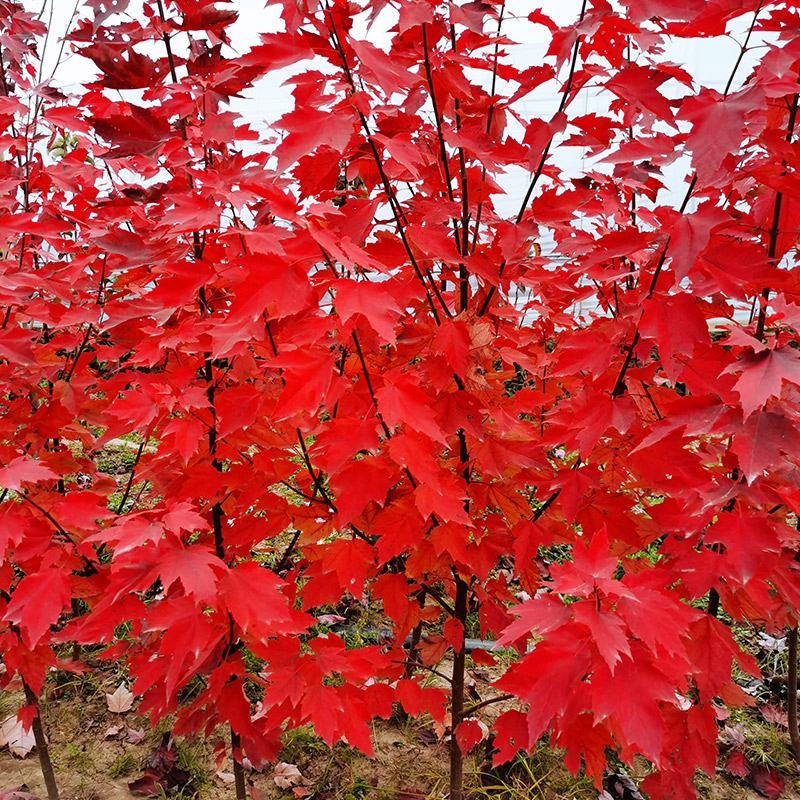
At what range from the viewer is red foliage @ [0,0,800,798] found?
1018mm

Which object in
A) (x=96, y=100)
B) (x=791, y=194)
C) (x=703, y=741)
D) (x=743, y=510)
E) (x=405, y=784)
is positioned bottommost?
(x=405, y=784)

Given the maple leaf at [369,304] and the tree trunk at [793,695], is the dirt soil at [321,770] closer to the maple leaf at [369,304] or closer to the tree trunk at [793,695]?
the tree trunk at [793,695]

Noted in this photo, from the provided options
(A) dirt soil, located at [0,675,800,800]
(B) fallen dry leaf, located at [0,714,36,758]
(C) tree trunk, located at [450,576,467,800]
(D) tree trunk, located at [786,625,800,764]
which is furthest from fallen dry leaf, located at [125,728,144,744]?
(D) tree trunk, located at [786,625,800,764]

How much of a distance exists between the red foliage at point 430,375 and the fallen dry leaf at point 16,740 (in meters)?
0.67

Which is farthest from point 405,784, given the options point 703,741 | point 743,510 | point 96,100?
point 96,100

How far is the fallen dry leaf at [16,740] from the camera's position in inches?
85.2

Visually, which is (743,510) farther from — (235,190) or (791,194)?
(235,190)

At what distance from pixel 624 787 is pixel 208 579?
160cm

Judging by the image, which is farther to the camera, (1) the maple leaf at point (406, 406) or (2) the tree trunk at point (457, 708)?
(2) the tree trunk at point (457, 708)

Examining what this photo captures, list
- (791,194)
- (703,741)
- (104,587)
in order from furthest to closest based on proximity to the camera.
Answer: (104,587)
(703,741)
(791,194)

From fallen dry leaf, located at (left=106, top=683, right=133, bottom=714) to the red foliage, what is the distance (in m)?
0.71

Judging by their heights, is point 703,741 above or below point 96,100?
below

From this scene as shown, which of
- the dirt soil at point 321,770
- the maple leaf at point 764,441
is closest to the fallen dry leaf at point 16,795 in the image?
the dirt soil at point 321,770

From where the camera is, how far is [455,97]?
125 cm
